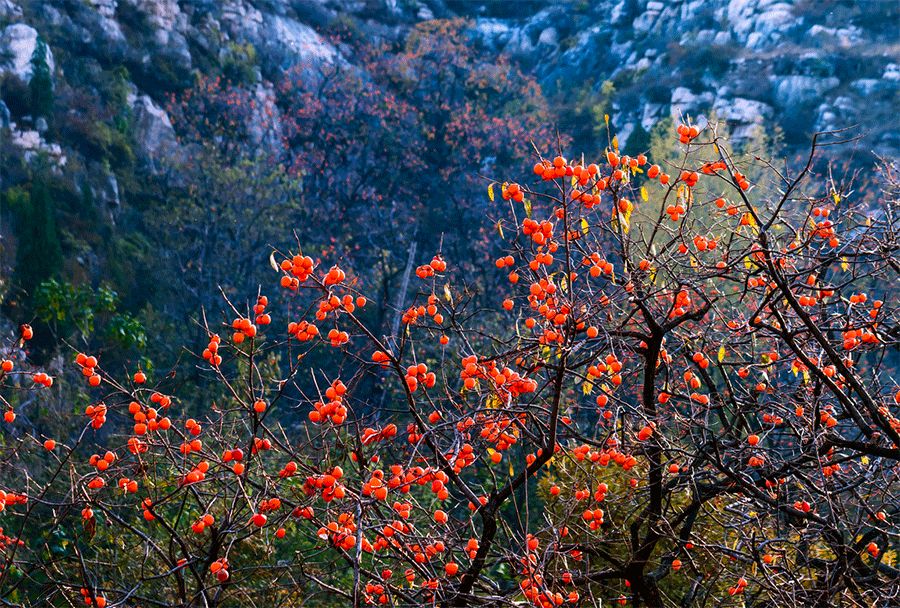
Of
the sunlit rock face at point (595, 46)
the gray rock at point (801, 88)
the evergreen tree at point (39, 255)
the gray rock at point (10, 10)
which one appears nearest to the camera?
the evergreen tree at point (39, 255)

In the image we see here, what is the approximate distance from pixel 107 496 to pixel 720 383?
9.23 metres

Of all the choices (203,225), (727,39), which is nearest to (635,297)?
(203,225)

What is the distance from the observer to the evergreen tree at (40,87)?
56.5 ft

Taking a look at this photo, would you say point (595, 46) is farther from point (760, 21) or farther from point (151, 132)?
point (151, 132)

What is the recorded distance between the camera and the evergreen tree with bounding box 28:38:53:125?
17234mm

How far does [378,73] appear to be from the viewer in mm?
24797

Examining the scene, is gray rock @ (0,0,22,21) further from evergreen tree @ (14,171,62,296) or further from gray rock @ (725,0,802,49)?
gray rock @ (725,0,802,49)

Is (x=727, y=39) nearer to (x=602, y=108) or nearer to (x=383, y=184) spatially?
(x=602, y=108)

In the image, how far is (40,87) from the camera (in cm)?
1728

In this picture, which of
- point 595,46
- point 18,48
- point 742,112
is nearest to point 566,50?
point 595,46

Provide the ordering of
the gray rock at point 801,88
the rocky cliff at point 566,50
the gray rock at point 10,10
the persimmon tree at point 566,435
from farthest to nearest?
the gray rock at point 801,88 → the rocky cliff at point 566,50 → the gray rock at point 10,10 → the persimmon tree at point 566,435

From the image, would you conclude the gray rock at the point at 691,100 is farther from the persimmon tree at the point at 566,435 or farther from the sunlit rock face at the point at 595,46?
the persimmon tree at the point at 566,435

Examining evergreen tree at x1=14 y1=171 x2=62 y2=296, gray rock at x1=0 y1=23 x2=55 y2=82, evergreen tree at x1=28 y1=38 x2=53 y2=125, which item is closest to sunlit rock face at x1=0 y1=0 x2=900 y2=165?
gray rock at x1=0 y1=23 x2=55 y2=82

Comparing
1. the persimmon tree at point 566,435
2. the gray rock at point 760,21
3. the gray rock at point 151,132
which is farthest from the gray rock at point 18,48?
the gray rock at point 760,21
